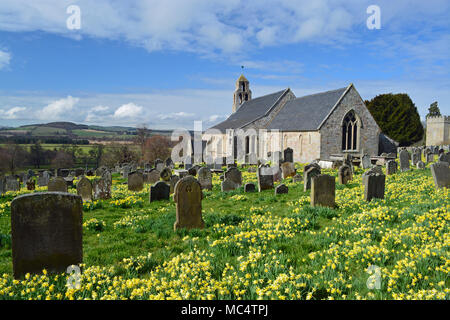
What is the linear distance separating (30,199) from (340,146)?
27606mm

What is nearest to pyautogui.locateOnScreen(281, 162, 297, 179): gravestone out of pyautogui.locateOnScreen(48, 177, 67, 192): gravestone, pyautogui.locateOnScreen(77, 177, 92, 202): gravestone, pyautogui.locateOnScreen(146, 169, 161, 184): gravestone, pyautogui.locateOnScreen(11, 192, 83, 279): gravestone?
pyautogui.locateOnScreen(146, 169, 161, 184): gravestone

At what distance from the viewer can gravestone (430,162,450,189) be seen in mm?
9820

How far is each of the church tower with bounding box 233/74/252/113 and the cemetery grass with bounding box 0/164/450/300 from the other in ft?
139

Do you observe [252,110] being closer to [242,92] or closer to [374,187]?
[242,92]

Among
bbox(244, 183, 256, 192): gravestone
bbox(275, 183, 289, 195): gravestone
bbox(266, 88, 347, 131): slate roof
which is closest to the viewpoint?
bbox(275, 183, 289, 195): gravestone

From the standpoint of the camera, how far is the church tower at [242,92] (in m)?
49.3

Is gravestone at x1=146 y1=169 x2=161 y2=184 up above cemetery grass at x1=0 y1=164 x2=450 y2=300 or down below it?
above

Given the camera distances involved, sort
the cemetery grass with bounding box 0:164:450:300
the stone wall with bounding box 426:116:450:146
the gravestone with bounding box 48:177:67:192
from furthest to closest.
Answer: the stone wall with bounding box 426:116:450:146 → the gravestone with bounding box 48:177:67:192 → the cemetery grass with bounding box 0:164:450:300

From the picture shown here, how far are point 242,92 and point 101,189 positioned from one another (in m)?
40.3

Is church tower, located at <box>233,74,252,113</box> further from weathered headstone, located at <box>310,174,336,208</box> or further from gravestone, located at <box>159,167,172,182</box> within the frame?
weathered headstone, located at <box>310,174,336,208</box>

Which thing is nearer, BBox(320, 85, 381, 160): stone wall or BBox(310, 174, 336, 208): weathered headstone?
BBox(310, 174, 336, 208): weathered headstone

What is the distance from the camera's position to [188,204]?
22.8ft
